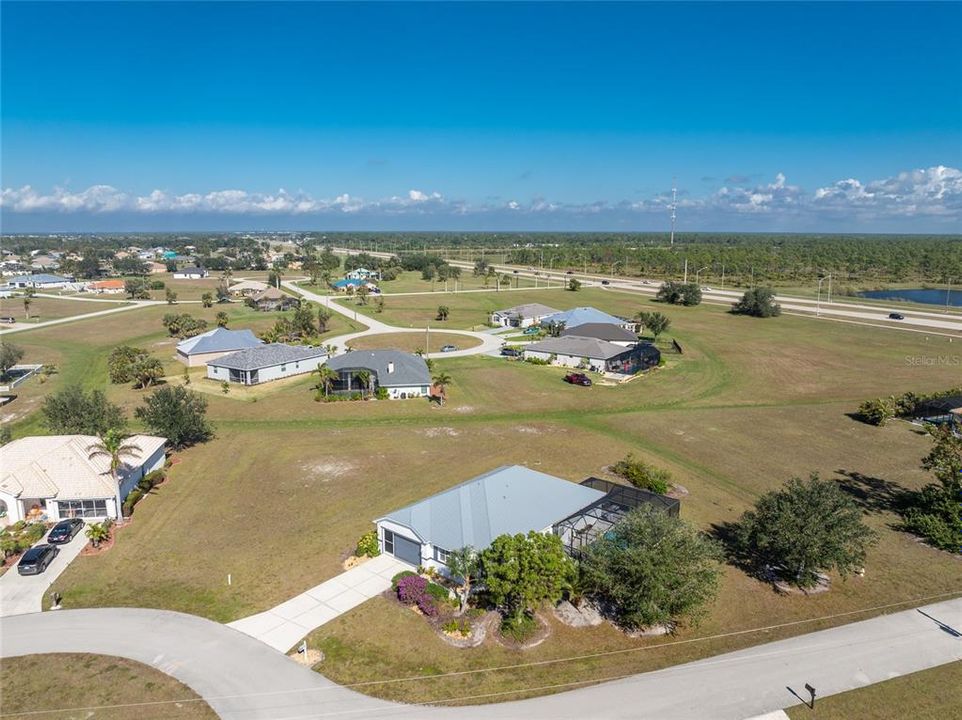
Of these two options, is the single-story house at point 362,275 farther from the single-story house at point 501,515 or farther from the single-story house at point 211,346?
the single-story house at point 501,515

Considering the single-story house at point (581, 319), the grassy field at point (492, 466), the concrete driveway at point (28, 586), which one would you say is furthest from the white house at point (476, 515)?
the single-story house at point (581, 319)

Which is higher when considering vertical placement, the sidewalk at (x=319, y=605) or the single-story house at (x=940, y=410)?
the single-story house at (x=940, y=410)

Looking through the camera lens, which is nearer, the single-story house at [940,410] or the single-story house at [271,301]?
the single-story house at [940,410]

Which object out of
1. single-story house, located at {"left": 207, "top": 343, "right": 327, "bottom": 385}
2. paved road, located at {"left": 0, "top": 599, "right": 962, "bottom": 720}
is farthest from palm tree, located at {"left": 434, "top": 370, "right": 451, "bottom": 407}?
paved road, located at {"left": 0, "top": 599, "right": 962, "bottom": 720}

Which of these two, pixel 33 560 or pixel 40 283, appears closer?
pixel 33 560

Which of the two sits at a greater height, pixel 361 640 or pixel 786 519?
pixel 786 519

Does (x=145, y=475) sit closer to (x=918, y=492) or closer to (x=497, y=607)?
(x=497, y=607)

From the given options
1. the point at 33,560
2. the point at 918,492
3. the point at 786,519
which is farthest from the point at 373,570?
the point at 918,492

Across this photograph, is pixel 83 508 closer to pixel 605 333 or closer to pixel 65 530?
pixel 65 530
